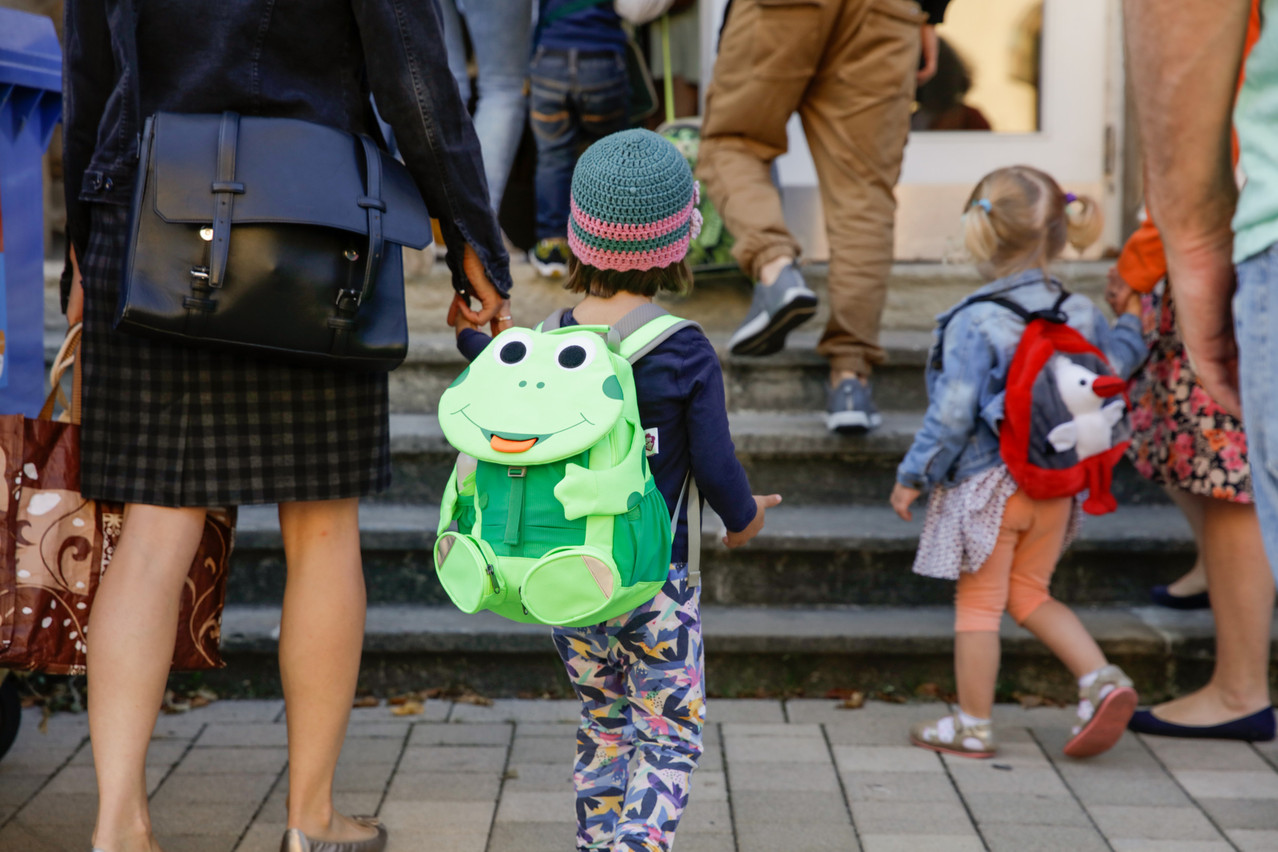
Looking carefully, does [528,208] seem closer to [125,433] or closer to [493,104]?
[493,104]

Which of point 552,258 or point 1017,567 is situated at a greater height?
point 552,258

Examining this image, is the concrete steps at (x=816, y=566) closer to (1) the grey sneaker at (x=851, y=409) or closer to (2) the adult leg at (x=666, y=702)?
(1) the grey sneaker at (x=851, y=409)

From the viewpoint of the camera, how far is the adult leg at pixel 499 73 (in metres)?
4.82

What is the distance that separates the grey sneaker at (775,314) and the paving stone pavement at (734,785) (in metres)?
1.16

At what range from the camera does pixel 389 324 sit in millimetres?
2234

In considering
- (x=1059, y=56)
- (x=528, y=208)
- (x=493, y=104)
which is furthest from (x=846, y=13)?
(x=528, y=208)

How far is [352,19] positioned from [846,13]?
2148mm

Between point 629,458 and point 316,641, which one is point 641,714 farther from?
point 316,641

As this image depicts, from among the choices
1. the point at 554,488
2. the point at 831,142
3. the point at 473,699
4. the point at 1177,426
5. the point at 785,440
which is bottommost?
the point at 473,699

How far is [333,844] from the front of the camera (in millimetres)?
2484

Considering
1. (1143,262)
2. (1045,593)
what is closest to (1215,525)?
(1045,593)

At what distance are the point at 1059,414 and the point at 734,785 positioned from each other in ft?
3.88

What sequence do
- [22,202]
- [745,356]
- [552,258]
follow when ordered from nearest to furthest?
[22,202] → [745,356] → [552,258]

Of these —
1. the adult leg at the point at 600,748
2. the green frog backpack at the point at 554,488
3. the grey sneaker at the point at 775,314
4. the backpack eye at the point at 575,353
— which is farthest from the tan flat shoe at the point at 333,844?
the grey sneaker at the point at 775,314
